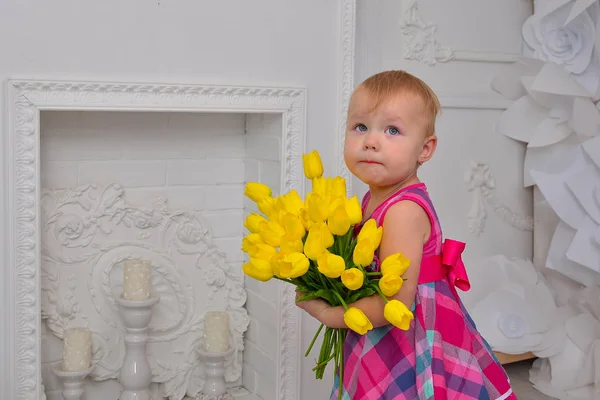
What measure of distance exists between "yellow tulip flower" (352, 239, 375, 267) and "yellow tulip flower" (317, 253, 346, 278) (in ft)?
0.09

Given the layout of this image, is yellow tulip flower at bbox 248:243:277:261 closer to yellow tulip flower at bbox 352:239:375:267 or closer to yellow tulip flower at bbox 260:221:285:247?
yellow tulip flower at bbox 260:221:285:247

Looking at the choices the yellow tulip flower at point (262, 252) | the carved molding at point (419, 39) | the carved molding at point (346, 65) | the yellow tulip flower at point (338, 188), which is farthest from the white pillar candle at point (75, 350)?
the carved molding at point (419, 39)

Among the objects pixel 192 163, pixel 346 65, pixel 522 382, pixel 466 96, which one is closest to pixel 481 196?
pixel 466 96

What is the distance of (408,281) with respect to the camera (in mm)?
1458

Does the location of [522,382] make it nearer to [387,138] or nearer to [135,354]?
[135,354]

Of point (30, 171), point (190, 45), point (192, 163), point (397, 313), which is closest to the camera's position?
point (397, 313)

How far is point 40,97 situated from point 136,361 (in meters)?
0.85

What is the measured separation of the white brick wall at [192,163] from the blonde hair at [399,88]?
2.81ft

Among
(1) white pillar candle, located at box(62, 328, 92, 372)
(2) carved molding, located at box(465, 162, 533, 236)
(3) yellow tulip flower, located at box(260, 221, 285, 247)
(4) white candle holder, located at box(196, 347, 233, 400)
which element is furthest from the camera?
(2) carved molding, located at box(465, 162, 533, 236)

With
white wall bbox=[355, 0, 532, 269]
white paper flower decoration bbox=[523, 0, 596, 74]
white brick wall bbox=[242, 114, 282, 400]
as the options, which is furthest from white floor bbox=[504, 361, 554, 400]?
white paper flower decoration bbox=[523, 0, 596, 74]

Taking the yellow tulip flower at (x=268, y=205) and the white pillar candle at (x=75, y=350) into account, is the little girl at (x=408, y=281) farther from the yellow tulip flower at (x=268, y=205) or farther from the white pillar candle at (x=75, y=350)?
the white pillar candle at (x=75, y=350)

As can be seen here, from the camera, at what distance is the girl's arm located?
1458 mm

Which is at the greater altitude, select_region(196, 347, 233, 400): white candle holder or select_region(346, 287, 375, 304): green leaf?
select_region(346, 287, 375, 304): green leaf

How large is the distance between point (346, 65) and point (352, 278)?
1145mm
